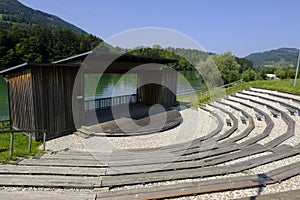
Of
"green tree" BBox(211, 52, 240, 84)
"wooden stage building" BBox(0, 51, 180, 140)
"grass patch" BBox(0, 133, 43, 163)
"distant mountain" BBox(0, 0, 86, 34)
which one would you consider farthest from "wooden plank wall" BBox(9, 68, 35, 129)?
"distant mountain" BBox(0, 0, 86, 34)

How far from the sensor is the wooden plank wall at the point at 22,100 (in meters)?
6.17

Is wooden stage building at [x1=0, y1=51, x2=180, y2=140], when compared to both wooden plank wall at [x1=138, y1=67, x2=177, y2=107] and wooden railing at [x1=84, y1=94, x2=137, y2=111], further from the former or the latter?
wooden plank wall at [x1=138, y1=67, x2=177, y2=107]

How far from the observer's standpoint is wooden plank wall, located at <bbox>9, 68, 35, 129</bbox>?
20.2ft

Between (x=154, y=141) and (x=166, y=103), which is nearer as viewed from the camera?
(x=154, y=141)

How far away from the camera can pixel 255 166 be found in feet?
11.6

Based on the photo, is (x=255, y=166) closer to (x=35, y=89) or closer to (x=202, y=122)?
(x=202, y=122)

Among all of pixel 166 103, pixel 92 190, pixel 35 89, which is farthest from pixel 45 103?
pixel 166 103

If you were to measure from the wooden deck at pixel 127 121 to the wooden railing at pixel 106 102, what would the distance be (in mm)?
333

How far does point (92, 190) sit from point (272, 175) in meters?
2.77

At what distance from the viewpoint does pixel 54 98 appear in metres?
6.57

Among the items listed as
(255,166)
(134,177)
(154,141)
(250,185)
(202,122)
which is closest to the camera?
(250,185)

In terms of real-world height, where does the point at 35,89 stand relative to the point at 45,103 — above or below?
above

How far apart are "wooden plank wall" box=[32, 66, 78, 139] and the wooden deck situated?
2.49 ft

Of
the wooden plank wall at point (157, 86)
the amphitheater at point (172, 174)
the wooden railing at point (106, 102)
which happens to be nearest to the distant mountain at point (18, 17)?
the wooden railing at point (106, 102)
